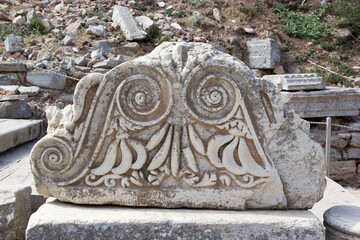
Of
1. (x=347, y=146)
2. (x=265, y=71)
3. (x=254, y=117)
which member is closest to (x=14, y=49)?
(x=265, y=71)

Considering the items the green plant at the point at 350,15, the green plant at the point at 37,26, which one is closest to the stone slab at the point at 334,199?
the green plant at the point at 37,26

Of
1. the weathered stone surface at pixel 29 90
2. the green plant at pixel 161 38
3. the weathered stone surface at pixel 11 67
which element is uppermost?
the green plant at pixel 161 38

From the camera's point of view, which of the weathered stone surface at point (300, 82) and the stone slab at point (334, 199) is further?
the weathered stone surface at point (300, 82)

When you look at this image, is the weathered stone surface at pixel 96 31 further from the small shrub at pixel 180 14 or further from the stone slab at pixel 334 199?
the stone slab at pixel 334 199

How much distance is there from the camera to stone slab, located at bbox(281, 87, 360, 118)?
673cm

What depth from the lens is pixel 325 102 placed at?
269 inches

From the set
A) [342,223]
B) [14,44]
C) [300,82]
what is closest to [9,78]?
[14,44]

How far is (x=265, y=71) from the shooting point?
9859mm

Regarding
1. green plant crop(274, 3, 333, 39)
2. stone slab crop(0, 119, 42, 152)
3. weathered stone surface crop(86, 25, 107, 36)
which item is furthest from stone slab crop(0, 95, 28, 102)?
green plant crop(274, 3, 333, 39)

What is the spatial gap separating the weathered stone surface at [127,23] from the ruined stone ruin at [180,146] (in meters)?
6.79

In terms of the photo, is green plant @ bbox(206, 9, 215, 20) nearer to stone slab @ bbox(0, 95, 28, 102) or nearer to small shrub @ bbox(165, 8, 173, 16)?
small shrub @ bbox(165, 8, 173, 16)

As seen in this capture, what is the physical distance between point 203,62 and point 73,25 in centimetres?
740

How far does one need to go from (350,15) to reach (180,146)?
1046cm

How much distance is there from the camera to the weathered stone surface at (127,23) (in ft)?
29.1
